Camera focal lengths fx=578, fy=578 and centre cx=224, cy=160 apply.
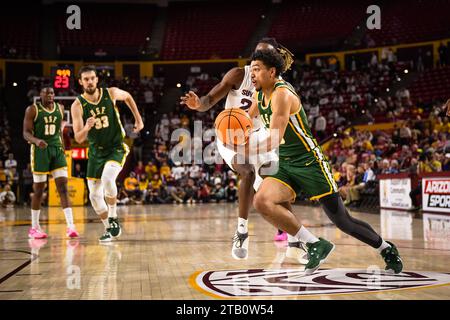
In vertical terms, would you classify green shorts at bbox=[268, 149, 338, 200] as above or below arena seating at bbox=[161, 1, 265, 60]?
below

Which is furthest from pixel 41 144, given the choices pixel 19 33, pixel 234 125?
pixel 19 33

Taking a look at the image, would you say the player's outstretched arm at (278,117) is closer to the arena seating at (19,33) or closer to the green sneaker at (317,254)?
the green sneaker at (317,254)

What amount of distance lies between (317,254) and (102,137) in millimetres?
3551

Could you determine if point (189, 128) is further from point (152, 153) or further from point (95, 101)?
point (95, 101)

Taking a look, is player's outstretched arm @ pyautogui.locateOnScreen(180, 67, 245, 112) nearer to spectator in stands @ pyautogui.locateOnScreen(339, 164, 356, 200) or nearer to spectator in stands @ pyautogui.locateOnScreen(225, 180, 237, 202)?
spectator in stands @ pyautogui.locateOnScreen(339, 164, 356, 200)

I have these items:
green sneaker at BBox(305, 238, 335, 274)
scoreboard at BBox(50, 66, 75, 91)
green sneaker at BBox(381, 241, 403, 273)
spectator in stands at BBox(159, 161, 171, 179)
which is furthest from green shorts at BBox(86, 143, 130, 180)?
spectator in stands at BBox(159, 161, 171, 179)

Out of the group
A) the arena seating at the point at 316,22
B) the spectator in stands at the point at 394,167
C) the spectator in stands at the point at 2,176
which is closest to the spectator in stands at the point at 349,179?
the spectator in stands at the point at 394,167

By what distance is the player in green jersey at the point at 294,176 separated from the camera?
4047mm

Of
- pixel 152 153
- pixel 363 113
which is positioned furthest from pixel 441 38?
pixel 152 153

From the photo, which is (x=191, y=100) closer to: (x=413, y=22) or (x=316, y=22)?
(x=413, y=22)

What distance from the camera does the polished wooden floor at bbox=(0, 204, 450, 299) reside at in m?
3.53

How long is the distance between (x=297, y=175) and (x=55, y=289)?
181cm

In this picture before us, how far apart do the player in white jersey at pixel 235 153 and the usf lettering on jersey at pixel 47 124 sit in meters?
3.07

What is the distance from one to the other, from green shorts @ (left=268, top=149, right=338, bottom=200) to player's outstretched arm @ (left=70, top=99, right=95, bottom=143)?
8.80 ft
